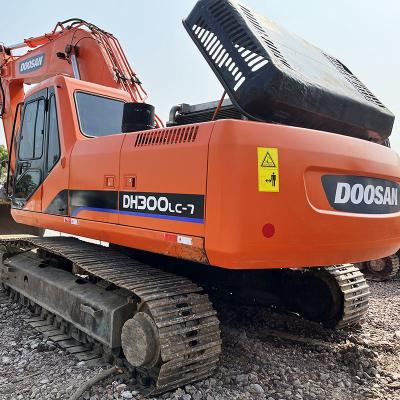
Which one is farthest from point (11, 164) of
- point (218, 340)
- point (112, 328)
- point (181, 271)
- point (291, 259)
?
point (291, 259)

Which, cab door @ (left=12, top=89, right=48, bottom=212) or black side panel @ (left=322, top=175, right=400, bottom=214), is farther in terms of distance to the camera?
cab door @ (left=12, top=89, right=48, bottom=212)

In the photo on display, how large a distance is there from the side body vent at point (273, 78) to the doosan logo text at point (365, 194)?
0.52 metres

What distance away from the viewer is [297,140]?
2.58 meters

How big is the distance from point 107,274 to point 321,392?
169 centimetres

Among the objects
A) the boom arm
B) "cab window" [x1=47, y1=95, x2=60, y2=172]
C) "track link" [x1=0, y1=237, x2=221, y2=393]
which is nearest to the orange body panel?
"track link" [x1=0, y1=237, x2=221, y2=393]

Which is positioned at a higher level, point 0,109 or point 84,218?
point 0,109

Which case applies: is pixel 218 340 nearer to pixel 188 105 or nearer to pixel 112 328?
pixel 112 328

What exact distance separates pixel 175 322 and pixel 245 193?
95cm

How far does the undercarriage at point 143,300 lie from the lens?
2.75m

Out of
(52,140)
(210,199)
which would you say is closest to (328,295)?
(210,199)

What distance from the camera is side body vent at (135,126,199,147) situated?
107 inches

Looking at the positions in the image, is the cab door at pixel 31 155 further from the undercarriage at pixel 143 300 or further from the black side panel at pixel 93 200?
the black side panel at pixel 93 200

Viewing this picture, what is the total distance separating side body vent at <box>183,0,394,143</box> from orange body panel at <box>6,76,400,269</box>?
0.28 meters

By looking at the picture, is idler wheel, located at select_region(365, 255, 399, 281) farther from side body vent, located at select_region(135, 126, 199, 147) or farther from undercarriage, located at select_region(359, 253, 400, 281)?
side body vent, located at select_region(135, 126, 199, 147)
